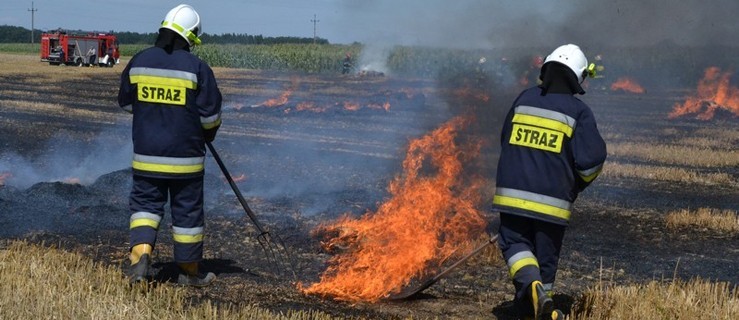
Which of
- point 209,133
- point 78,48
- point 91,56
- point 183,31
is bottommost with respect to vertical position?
point 91,56

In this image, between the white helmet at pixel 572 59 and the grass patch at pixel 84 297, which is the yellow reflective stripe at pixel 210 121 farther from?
the white helmet at pixel 572 59

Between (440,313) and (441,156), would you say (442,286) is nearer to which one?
(440,313)

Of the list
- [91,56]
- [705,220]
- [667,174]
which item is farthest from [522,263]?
[91,56]

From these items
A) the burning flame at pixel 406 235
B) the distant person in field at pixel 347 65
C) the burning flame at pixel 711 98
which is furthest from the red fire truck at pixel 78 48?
the burning flame at pixel 406 235

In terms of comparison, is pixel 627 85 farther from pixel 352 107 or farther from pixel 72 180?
pixel 72 180

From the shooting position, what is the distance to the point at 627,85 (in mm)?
40312

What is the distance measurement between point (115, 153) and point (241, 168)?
193 centimetres

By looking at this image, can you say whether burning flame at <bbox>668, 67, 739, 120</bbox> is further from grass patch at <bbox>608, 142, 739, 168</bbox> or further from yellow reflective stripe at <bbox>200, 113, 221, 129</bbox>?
yellow reflective stripe at <bbox>200, 113, 221, 129</bbox>

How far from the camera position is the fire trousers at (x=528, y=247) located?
5617 millimetres

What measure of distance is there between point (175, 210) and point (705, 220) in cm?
662

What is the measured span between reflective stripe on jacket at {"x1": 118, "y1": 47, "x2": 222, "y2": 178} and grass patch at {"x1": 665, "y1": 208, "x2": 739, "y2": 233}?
244 inches

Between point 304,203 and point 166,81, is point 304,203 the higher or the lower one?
the lower one

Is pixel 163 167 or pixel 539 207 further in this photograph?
pixel 163 167

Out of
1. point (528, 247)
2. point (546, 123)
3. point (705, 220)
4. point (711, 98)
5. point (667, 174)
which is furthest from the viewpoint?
point (711, 98)
